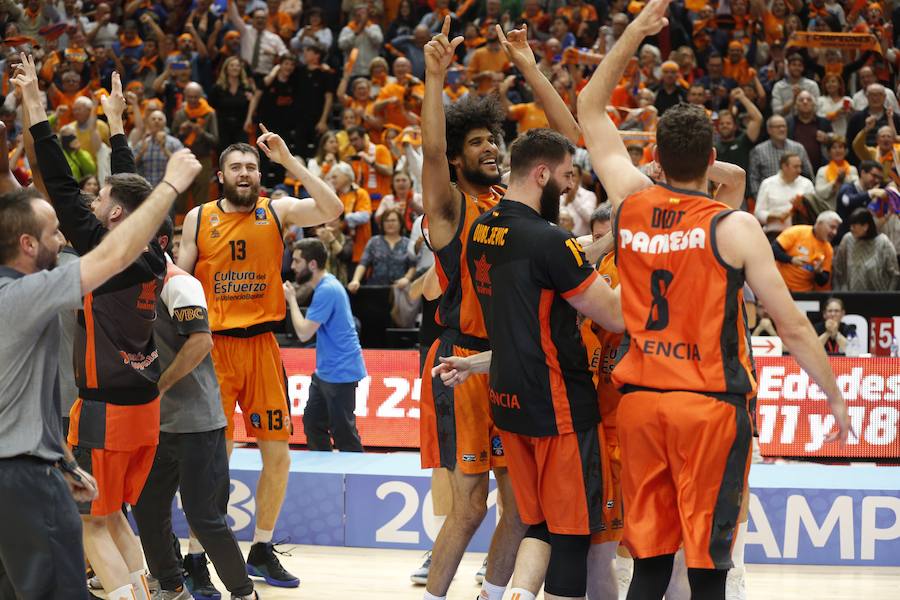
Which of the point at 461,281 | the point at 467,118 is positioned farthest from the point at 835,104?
the point at 461,281

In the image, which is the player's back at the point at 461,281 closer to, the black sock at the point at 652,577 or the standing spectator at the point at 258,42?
the black sock at the point at 652,577

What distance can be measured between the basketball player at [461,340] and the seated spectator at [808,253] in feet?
25.3

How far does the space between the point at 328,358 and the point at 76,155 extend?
22.9 ft

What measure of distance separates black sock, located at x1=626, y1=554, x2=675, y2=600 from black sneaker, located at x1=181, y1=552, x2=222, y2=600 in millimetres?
3110

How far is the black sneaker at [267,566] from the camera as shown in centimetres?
686

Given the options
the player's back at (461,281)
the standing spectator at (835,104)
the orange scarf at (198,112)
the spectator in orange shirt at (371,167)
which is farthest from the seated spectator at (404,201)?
the player's back at (461,281)

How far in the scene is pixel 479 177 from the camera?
551cm

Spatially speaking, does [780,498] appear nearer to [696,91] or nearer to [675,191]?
[675,191]

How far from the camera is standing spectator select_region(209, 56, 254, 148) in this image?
53.8 feet

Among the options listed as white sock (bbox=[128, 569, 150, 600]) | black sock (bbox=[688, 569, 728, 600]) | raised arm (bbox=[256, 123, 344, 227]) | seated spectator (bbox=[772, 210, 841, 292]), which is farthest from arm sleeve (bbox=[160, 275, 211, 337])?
seated spectator (bbox=[772, 210, 841, 292])

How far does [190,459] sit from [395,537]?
2.09m

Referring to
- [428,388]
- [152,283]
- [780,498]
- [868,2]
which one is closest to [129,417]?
[152,283]

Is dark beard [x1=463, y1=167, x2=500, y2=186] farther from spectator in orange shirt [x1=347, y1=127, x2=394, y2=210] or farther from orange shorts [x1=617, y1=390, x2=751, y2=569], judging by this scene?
spectator in orange shirt [x1=347, y1=127, x2=394, y2=210]

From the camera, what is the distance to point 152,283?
5270 millimetres
